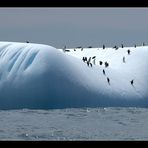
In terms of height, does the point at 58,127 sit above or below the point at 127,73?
below

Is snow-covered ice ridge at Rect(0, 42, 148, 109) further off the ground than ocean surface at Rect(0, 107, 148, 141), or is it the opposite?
snow-covered ice ridge at Rect(0, 42, 148, 109)

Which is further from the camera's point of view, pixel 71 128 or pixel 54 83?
pixel 54 83

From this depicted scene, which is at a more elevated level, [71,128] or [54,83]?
[54,83]

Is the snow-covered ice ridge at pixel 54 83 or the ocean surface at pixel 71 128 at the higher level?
the snow-covered ice ridge at pixel 54 83

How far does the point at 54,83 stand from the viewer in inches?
2064

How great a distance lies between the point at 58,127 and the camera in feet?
102

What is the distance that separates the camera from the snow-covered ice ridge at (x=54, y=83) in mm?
50344

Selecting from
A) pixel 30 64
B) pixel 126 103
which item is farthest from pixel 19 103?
pixel 126 103

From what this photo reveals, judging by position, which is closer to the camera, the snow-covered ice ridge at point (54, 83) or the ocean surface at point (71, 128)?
the ocean surface at point (71, 128)

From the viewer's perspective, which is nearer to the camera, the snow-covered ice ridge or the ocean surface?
the ocean surface

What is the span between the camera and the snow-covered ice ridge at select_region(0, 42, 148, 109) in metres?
50.3
